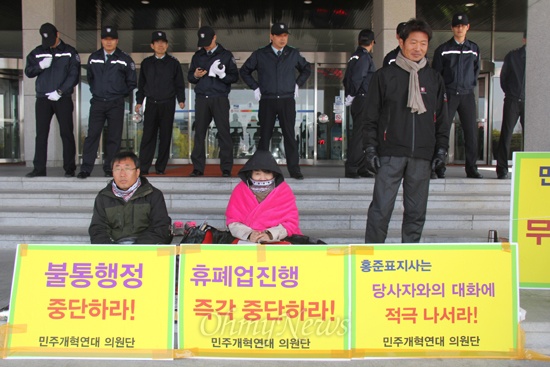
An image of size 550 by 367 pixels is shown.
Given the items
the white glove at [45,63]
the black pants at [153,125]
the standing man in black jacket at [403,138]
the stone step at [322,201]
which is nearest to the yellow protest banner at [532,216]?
the standing man in black jacket at [403,138]

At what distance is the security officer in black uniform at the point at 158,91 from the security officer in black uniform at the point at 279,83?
109 cm

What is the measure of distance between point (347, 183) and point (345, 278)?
373cm

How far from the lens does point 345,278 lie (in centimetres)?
311

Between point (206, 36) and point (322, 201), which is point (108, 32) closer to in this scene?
point (206, 36)

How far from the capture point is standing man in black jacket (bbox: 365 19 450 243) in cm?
441

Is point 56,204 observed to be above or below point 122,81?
below

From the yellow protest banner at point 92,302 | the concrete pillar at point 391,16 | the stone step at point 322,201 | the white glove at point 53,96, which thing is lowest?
the yellow protest banner at point 92,302

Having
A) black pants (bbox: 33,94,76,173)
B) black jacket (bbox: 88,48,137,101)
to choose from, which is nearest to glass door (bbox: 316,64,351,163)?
black jacket (bbox: 88,48,137,101)

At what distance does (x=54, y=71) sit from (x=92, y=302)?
4.70 meters

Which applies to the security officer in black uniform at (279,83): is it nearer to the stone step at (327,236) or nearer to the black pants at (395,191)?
the stone step at (327,236)

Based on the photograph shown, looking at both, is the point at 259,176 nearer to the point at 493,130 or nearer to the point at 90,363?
the point at 90,363

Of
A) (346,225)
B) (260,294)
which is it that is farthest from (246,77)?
(260,294)

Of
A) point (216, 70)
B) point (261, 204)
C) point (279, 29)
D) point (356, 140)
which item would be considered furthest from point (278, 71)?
point (261, 204)

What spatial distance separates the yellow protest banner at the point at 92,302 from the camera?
10.1 ft
